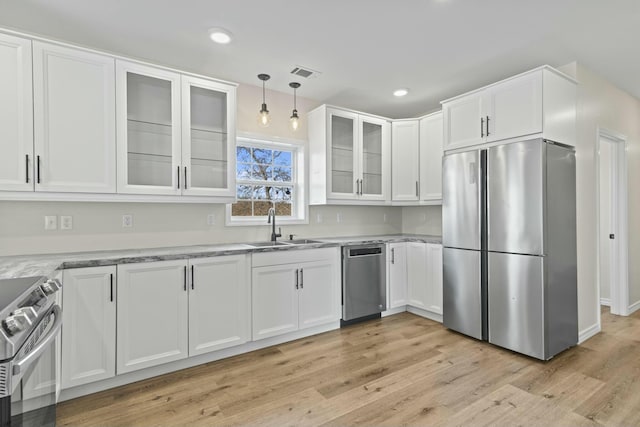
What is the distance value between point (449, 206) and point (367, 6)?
1.99 m

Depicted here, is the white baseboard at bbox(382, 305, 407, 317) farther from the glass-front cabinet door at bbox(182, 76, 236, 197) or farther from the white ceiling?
the white ceiling

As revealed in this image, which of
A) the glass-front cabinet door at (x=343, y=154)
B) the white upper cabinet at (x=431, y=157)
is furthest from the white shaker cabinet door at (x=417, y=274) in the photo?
the glass-front cabinet door at (x=343, y=154)

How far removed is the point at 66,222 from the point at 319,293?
2.26 m

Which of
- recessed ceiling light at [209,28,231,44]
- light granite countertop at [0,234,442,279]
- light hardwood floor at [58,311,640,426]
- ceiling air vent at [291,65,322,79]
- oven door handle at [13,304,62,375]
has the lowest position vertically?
light hardwood floor at [58,311,640,426]

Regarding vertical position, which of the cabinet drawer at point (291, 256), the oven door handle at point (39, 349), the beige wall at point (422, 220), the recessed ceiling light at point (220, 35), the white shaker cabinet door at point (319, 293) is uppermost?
the recessed ceiling light at point (220, 35)

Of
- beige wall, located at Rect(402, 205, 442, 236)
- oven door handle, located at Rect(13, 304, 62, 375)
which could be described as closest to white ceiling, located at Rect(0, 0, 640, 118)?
beige wall, located at Rect(402, 205, 442, 236)

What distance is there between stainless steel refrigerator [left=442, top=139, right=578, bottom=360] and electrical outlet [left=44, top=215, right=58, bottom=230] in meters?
3.48

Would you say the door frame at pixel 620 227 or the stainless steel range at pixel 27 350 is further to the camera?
the door frame at pixel 620 227

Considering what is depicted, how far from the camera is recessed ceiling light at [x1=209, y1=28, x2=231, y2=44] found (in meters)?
2.51

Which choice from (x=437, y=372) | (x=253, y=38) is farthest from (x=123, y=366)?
(x=253, y=38)

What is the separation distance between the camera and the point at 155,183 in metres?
2.73

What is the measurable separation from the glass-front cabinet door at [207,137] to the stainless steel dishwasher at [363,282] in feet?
4.78

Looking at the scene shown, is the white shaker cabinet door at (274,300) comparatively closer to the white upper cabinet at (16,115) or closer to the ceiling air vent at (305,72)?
the white upper cabinet at (16,115)

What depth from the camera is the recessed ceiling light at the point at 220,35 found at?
251cm
